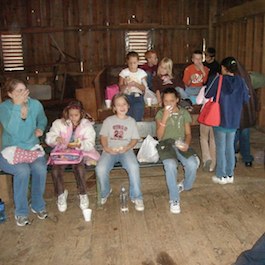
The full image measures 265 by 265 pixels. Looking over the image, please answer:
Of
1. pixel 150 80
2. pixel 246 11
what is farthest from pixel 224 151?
pixel 246 11

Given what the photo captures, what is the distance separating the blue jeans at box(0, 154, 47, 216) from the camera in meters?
3.88

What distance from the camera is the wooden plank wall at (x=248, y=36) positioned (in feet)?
26.0

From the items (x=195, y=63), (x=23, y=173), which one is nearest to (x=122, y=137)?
(x=23, y=173)

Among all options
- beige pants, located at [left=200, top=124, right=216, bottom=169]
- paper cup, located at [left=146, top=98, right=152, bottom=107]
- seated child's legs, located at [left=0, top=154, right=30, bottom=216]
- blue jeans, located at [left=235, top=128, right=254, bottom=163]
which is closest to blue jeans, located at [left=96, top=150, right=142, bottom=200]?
seated child's legs, located at [left=0, top=154, right=30, bottom=216]

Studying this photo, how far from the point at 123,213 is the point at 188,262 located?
113 centimetres

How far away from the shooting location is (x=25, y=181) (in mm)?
3900

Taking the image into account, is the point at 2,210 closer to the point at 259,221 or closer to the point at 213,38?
the point at 259,221

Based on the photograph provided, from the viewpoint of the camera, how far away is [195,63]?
6664 millimetres

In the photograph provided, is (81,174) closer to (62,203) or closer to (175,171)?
(62,203)

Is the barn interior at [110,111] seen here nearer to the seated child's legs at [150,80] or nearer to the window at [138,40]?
the window at [138,40]

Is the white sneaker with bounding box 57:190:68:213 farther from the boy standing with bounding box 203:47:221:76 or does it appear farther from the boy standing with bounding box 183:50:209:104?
the boy standing with bounding box 203:47:221:76

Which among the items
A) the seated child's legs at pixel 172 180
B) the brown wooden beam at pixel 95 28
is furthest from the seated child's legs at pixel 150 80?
the brown wooden beam at pixel 95 28

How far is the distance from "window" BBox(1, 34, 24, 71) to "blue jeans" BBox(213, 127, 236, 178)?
927 cm

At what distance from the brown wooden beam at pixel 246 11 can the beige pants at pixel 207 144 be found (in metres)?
3.67
